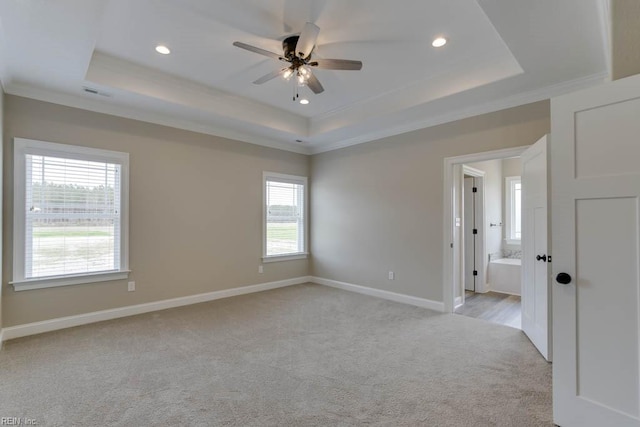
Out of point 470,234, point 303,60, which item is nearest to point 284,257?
point 470,234

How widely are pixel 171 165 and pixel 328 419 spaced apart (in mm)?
3857

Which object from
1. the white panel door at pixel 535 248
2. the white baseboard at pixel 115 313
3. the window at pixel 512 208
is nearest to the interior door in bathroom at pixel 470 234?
the window at pixel 512 208

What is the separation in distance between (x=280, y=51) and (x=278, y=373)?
304 cm

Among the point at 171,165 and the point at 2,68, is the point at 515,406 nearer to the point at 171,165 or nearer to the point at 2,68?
the point at 171,165

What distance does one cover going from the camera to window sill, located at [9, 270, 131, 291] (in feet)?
11.0

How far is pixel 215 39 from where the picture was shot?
2.90 m

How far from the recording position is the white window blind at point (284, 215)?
562 cm

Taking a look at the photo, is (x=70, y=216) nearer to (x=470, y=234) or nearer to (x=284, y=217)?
(x=284, y=217)

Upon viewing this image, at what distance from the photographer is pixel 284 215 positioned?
231 inches

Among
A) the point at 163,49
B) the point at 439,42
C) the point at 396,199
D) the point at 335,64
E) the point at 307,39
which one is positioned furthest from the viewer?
the point at 396,199

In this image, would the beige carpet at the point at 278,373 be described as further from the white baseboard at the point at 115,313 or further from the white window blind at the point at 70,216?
the white window blind at the point at 70,216

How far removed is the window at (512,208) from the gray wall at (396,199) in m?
2.79

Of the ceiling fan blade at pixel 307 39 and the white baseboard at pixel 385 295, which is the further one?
the white baseboard at pixel 385 295

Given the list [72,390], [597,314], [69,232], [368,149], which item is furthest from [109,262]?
[597,314]
